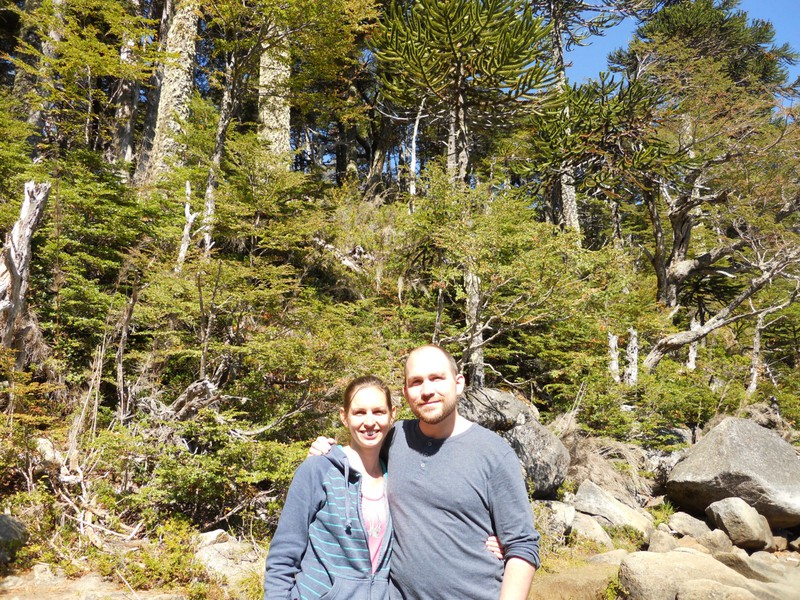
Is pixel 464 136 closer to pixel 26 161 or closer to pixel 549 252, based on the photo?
pixel 549 252

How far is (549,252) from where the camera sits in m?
7.16

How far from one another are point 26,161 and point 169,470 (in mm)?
6779

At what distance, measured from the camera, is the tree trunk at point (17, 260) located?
5.09 meters

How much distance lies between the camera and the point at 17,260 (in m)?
5.16

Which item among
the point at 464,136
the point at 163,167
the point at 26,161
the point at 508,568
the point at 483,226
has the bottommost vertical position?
the point at 508,568

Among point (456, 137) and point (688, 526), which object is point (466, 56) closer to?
point (456, 137)

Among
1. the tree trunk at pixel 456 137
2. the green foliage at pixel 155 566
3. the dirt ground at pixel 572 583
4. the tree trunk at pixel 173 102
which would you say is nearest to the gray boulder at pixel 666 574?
the dirt ground at pixel 572 583

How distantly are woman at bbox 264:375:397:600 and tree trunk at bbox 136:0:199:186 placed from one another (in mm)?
9693

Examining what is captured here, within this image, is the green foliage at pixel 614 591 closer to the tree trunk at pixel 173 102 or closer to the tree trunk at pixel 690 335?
the tree trunk at pixel 690 335

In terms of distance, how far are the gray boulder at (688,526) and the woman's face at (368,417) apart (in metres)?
8.00

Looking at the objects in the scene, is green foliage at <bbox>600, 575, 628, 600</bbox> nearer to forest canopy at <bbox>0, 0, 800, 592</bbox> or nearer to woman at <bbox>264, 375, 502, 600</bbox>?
forest canopy at <bbox>0, 0, 800, 592</bbox>

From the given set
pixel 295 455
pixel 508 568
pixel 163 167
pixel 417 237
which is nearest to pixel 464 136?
pixel 417 237

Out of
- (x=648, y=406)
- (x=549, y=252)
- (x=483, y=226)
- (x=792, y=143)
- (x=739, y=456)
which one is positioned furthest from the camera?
(x=792, y=143)

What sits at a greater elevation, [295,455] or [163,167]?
[163,167]
